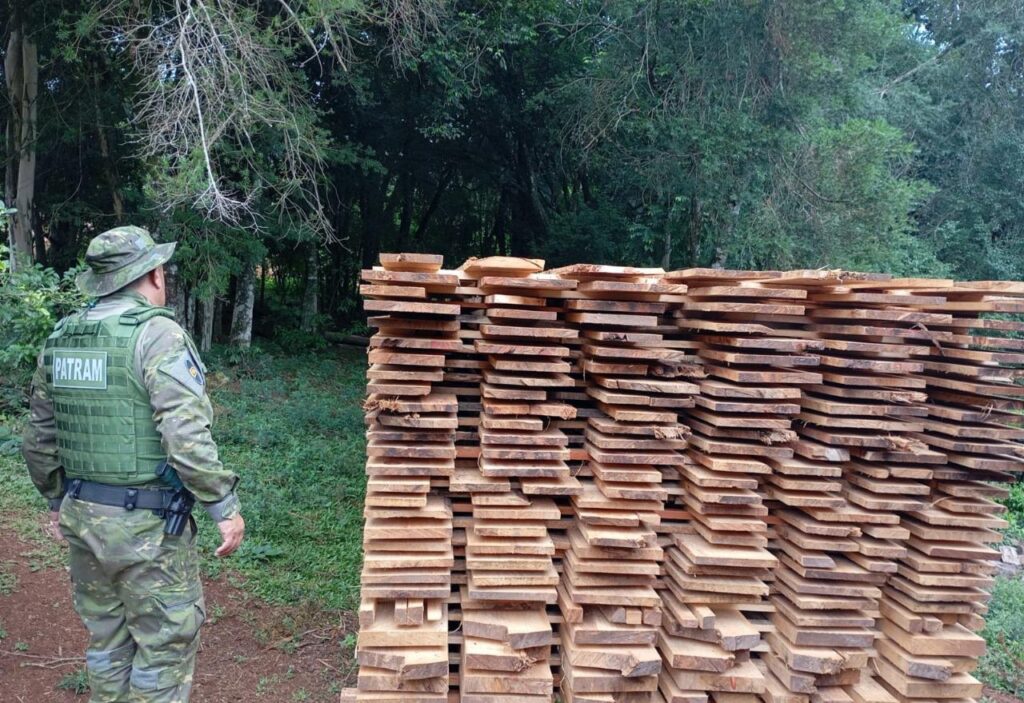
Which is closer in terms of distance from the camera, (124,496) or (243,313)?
(124,496)

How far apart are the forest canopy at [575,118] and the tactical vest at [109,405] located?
3.42 m

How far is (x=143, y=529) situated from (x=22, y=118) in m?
9.77

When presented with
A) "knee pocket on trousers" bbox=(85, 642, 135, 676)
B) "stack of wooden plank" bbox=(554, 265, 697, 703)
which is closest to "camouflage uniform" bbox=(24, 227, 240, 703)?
"knee pocket on trousers" bbox=(85, 642, 135, 676)

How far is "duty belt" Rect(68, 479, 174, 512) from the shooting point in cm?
283

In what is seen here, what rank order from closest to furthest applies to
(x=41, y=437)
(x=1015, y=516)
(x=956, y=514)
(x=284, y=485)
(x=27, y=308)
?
1. (x=41, y=437)
2. (x=956, y=514)
3. (x=27, y=308)
4. (x=284, y=485)
5. (x=1015, y=516)

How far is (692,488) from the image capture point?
3.42 metres

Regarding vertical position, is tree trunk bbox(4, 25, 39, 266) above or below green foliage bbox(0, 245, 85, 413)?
above

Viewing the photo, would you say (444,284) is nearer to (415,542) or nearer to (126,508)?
(415,542)

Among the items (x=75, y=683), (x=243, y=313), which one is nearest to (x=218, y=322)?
(x=243, y=313)

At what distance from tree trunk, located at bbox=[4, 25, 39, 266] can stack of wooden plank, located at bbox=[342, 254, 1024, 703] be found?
9102mm

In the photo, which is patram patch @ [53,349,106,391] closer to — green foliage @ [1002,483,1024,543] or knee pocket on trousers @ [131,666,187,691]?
knee pocket on trousers @ [131,666,187,691]

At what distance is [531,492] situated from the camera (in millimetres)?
3250

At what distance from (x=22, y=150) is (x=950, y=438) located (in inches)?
467

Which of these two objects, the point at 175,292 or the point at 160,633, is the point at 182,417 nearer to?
the point at 160,633
